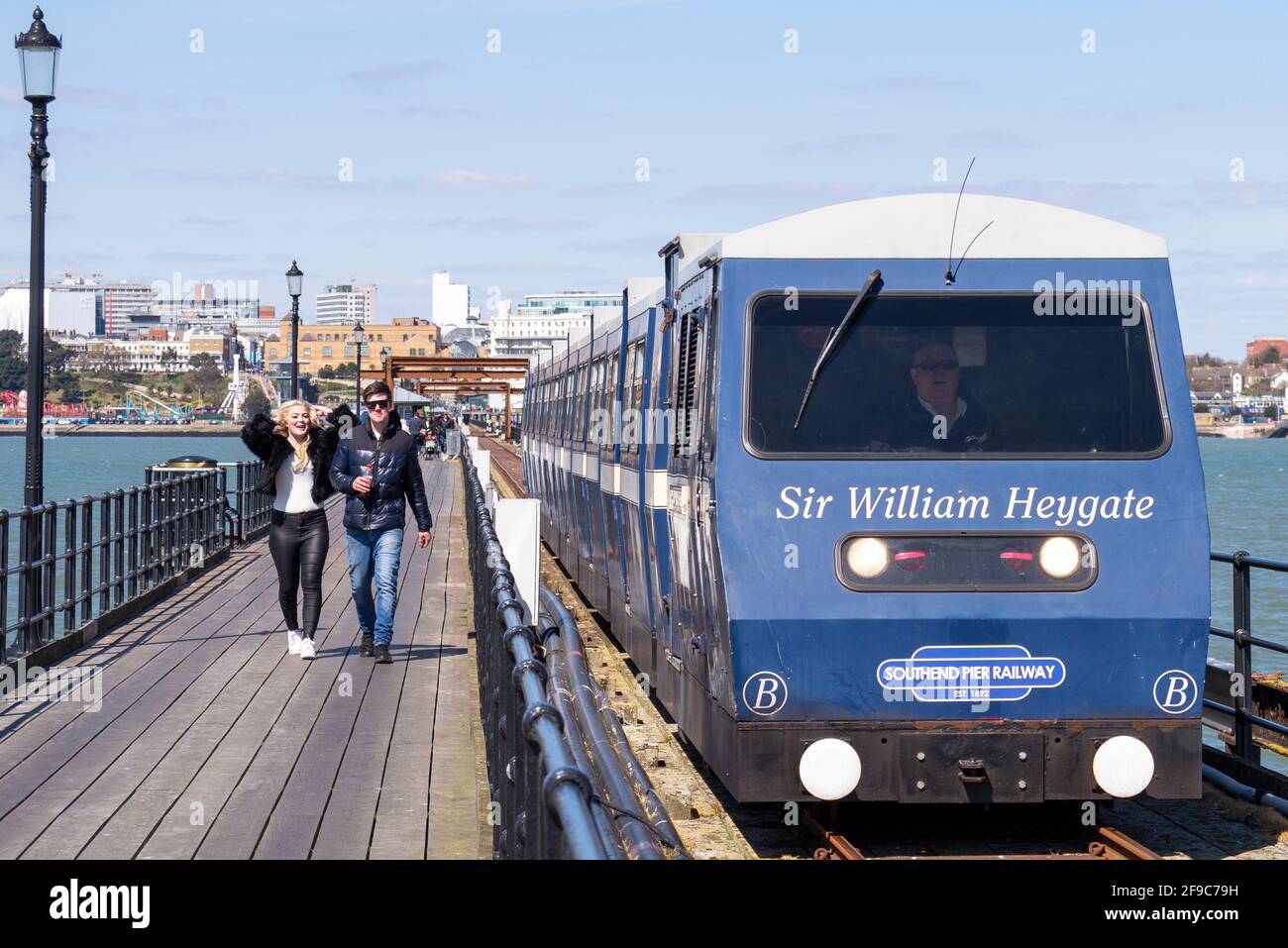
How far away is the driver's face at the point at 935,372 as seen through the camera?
8.63 metres

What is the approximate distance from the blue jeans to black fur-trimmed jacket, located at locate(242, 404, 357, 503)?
430mm

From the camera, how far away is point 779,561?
836 cm

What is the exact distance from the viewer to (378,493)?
43.2 ft

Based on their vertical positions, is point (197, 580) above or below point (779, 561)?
below

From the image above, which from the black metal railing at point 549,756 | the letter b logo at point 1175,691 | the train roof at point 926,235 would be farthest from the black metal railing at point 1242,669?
the black metal railing at point 549,756

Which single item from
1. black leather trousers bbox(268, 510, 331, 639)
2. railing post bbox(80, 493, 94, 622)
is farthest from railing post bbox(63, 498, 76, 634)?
black leather trousers bbox(268, 510, 331, 639)

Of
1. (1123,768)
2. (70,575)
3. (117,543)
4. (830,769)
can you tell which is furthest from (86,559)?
(1123,768)

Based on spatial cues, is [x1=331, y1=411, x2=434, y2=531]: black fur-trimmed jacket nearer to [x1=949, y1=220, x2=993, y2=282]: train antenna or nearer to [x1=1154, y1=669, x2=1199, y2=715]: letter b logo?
[x1=949, y1=220, x2=993, y2=282]: train antenna

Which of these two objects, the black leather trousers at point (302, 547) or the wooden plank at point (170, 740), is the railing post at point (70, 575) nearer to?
the wooden plank at point (170, 740)

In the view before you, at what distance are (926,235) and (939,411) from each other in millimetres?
890
